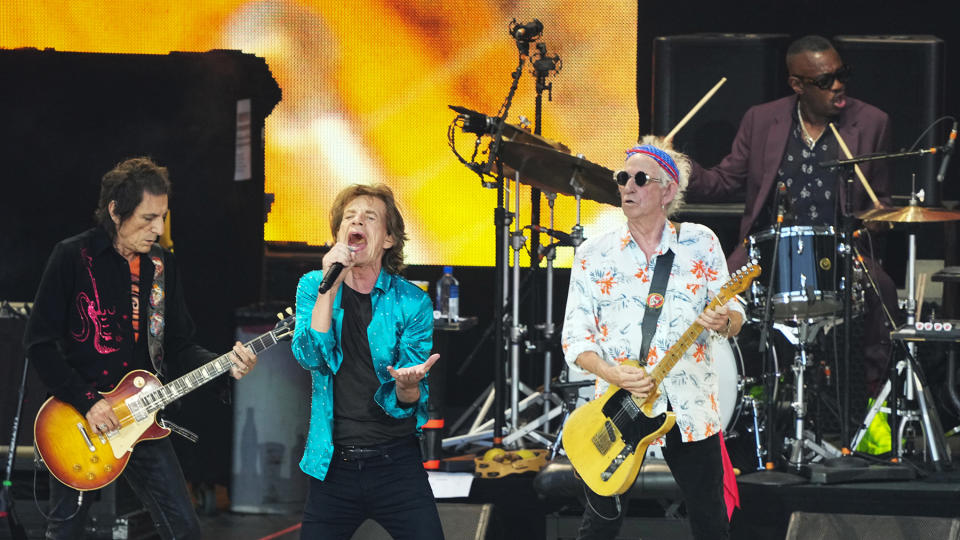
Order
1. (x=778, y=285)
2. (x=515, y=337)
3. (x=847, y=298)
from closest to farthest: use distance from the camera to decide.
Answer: (x=847, y=298) → (x=778, y=285) → (x=515, y=337)

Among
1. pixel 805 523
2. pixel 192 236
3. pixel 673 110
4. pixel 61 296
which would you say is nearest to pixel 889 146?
pixel 673 110

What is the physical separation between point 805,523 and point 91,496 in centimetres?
323

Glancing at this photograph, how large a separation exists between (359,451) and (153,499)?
126 centimetres

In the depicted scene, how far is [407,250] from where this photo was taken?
8164mm

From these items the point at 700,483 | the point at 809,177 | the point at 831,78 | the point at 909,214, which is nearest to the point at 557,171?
the point at 809,177

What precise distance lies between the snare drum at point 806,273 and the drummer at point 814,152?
27.2 inches

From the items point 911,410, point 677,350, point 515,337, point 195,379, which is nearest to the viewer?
point 677,350

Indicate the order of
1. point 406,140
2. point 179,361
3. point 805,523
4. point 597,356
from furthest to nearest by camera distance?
point 406,140 < point 805,523 < point 179,361 < point 597,356

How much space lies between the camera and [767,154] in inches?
278

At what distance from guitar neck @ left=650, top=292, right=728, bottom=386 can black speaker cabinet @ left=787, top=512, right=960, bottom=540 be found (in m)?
1.65

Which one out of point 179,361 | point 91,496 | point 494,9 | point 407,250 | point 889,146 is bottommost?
point 91,496

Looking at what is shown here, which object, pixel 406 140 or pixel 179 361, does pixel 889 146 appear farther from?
pixel 179 361

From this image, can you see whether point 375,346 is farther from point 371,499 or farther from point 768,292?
point 768,292

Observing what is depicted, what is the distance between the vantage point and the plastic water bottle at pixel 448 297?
7000mm
